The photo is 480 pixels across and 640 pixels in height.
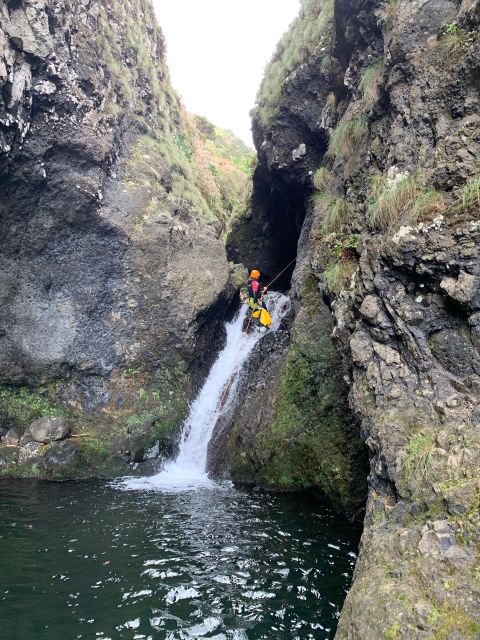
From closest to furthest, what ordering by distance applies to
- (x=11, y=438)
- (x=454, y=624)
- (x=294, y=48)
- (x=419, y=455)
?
(x=454, y=624) < (x=419, y=455) < (x=11, y=438) < (x=294, y=48)

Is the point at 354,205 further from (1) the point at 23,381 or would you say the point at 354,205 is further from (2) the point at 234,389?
(1) the point at 23,381

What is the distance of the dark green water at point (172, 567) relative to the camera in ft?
17.2

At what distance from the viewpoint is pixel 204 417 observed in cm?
1440

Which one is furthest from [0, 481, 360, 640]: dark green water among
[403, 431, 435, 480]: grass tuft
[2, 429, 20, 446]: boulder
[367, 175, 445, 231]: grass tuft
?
[367, 175, 445, 231]: grass tuft

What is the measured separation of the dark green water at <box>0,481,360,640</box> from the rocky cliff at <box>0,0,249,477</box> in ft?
12.6

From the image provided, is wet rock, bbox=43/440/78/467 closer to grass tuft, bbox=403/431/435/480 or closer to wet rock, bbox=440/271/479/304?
grass tuft, bbox=403/431/435/480

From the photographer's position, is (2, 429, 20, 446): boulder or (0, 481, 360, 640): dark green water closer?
(0, 481, 360, 640): dark green water

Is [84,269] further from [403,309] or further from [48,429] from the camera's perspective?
[403,309]

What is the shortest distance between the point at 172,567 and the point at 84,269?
34.1ft

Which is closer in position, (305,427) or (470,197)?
(470,197)

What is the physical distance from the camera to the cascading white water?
1211 cm

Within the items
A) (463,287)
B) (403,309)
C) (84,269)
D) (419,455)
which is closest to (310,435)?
(403,309)

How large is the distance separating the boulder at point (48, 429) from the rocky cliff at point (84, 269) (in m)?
0.24

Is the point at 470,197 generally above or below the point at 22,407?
above
